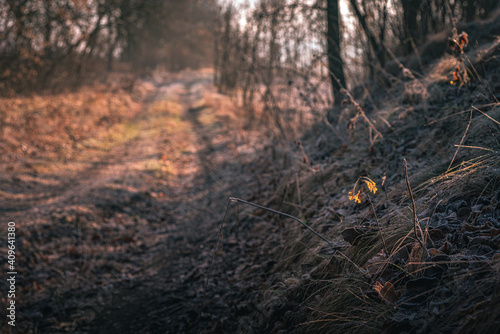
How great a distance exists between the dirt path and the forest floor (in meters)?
0.03

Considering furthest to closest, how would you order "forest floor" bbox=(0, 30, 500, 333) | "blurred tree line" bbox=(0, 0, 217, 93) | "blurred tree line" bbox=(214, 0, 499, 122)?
"blurred tree line" bbox=(0, 0, 217, 93) → "blurred tree line" bbox=(214, 0, 499, 122) → "forest floor" bbox=(0, 30, 500, 333)

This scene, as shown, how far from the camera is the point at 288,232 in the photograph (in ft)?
14.3

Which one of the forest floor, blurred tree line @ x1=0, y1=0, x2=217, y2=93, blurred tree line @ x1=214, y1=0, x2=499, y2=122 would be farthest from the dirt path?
blurred tree line @ x1=0, y1=0, x2=217, y2=93

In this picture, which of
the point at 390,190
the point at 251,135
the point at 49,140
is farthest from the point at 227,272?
the point at 49,140

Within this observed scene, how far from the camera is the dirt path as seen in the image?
3693mm

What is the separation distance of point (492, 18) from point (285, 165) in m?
4.80

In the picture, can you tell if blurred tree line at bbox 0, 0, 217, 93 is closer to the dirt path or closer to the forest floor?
the forest floor

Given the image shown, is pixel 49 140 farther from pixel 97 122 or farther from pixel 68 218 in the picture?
pixel 68 218

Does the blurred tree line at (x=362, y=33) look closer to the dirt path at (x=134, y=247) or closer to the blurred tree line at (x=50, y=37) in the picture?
the dirt path at (x=134, y=247)

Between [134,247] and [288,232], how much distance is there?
8.80 ft

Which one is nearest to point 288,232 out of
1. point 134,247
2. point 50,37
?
point 134,247

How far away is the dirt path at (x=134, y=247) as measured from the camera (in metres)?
3.69

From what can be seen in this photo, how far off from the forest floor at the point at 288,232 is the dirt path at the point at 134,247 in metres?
0.03

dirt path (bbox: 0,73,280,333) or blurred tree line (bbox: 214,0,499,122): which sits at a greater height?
blurred tree line (bbox: 214,0,499,122)
